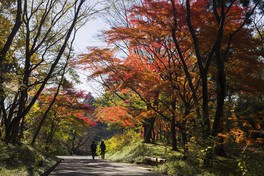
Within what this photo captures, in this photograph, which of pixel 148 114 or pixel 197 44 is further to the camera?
pixel 148 114

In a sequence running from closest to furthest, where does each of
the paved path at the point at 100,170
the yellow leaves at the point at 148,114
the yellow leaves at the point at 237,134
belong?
the paved path at the point at 100,170
the yellow leaves at the point at 237,134
the yellow leaves at the point at 148,114

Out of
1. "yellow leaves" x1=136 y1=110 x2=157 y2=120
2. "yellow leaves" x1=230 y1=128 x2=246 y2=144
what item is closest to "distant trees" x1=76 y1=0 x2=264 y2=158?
"yellow leaves" x1=230 y1=128 x2=246 y2=144

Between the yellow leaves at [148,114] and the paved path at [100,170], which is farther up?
the yellow leaves at [148,114]

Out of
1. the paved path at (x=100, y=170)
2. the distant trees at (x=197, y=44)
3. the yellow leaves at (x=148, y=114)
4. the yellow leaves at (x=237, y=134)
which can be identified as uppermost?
the distant trees at (x=197, y=44)

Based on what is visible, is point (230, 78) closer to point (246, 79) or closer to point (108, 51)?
point (246, 79)

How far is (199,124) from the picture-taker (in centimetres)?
1046

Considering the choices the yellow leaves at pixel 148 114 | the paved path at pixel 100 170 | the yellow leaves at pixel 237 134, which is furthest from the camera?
the yellow leaves at pixel 148 114

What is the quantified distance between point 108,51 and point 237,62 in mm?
6843

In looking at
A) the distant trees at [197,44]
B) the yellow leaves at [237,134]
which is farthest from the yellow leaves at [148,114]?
the yellow leaves at [237,134]

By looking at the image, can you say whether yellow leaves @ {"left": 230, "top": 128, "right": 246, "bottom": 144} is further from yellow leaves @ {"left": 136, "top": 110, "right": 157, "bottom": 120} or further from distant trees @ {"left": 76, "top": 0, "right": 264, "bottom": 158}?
yellow leaves @ {"left": 136, "top": 110, "right": 157, "bottom": 120}

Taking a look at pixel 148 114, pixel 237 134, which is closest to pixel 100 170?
pixel 148 114

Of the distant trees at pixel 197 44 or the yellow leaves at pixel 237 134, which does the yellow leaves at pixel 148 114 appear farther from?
the yellow leaves at pixel 237 134

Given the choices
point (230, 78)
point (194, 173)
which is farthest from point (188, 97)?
point (194, 173)

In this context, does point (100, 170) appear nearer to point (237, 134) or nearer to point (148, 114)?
point (148, 114)
